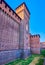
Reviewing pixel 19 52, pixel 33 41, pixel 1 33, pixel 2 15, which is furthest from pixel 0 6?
pixel 33 41

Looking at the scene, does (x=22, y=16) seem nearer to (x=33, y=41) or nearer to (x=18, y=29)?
(x=18, y=29)

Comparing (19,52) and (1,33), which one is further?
(19,52)

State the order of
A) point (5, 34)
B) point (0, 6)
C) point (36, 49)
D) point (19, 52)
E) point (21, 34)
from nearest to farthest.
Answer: point (0, 6) < point (5, 34) < point (19, 52) < point (21, 34) < point (36, 49)

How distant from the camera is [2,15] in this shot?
26.5 feet

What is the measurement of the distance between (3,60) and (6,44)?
158 centimetres

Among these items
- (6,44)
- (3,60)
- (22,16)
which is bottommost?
(3,60)

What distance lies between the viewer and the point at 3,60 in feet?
25.4

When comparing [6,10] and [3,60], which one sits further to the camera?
[6,10]

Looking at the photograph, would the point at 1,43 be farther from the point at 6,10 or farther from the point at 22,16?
the point at 22,16

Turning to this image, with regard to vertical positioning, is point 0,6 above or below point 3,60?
above

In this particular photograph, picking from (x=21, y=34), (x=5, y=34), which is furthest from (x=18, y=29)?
(x=5, y=34)

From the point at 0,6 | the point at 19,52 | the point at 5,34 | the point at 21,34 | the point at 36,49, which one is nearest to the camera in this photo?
the point at 0,6

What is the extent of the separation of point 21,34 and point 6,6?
199 inches

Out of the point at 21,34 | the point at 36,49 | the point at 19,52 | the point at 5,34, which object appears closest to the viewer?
the point at 5,34
